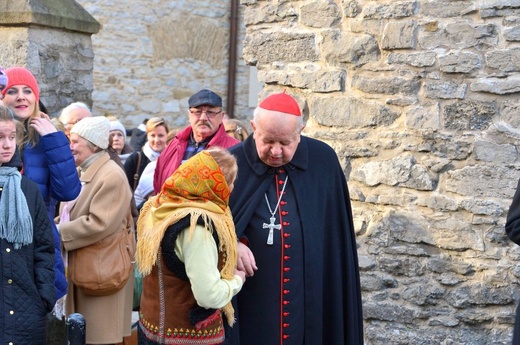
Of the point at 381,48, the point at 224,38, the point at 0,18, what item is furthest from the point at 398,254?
the point at 224,38

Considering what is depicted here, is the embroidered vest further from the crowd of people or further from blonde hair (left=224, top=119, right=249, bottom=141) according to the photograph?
blonde hair (left=224, top=119, right=249, bottom=141)

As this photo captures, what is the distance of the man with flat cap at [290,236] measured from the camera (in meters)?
4.41

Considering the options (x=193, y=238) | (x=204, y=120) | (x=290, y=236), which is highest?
(x=204, y=120)

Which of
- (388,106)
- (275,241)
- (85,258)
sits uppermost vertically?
(388,106)

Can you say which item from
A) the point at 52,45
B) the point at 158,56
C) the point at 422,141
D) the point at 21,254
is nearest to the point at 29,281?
the point at 21,254

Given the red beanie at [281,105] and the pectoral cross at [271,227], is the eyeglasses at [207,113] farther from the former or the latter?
the pectoral cross at [271,227]

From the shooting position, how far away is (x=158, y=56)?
1422cm

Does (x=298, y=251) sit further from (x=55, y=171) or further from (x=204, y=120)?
(x=204, y=120)

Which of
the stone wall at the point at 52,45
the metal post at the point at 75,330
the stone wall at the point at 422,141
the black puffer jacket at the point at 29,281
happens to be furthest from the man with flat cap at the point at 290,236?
the stone wall at the point at 52,45

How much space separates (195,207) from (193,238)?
13cm

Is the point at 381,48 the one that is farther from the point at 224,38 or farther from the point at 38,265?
the point at 224,38

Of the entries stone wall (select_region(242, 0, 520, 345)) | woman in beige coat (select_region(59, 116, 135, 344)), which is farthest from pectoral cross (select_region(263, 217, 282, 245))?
stone wall (select_region(242, 0, 520, 345))

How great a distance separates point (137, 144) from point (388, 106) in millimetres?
4661

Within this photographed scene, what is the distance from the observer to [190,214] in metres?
3.80
